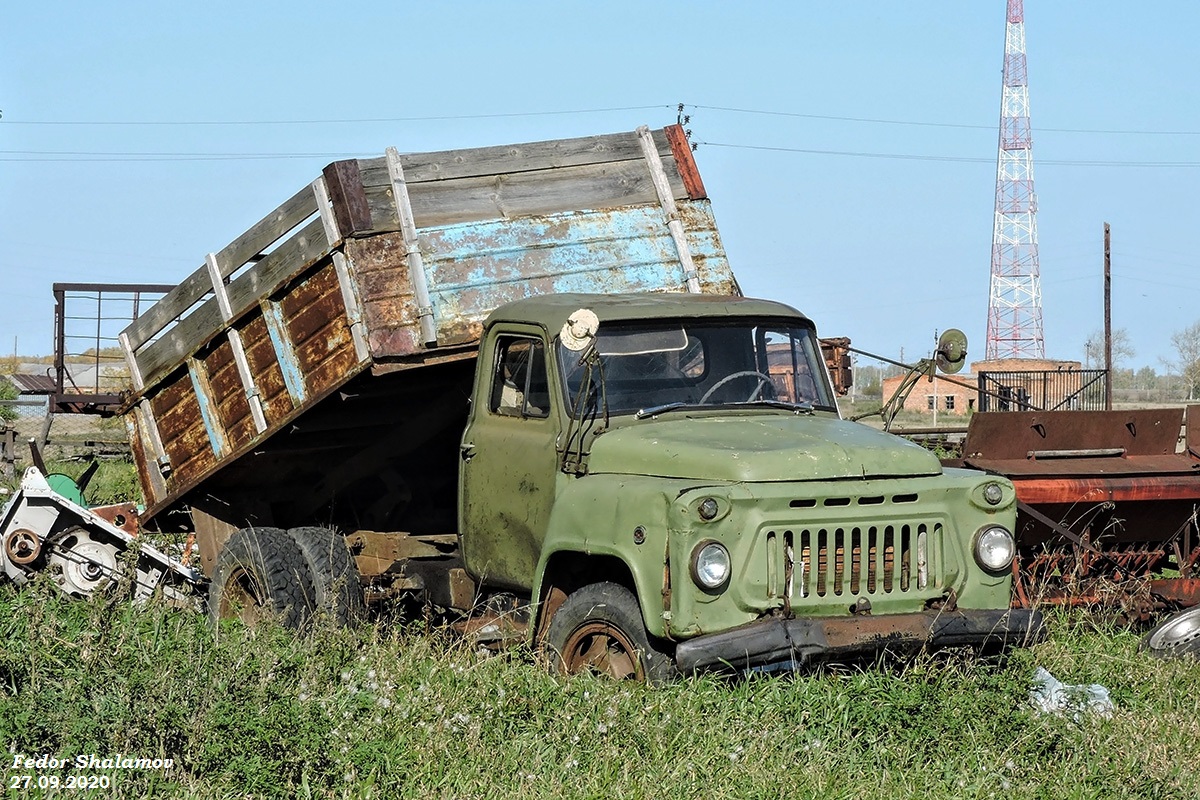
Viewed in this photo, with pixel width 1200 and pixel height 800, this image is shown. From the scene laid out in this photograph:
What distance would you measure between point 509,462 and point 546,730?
70.0 inches

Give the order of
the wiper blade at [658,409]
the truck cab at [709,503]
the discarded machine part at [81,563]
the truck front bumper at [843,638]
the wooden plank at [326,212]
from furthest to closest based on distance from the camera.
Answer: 1. the discarded machine part at [81,563]
2. the wooden plank at [326,212]
3. the wiper blade at [658,409]
4. the truck cab at [709,503]
5. the truck front bumper at [843,638]

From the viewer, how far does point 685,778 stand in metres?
4.93

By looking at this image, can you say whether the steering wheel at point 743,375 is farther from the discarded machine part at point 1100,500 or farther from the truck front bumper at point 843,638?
the discarded machine part at point 1100,500

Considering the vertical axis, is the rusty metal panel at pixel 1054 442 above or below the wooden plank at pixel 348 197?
below

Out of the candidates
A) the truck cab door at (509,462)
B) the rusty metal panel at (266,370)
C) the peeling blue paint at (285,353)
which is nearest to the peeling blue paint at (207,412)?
the rusty metal panel at (266,370)

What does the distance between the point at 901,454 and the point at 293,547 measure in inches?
147

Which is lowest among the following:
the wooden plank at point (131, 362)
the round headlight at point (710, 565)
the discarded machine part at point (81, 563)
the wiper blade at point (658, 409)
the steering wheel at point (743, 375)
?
the discarded machine part at point (81, 563)

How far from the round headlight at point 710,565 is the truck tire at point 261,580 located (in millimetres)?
2951

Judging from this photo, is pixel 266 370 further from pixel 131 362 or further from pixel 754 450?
pixel 754 450

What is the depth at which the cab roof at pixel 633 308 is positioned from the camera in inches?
263

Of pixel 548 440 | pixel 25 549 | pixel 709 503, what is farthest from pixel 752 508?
pixel 25 549

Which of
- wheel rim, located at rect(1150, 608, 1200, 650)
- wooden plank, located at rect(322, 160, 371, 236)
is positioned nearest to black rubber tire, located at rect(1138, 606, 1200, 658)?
wheel rim, located at rect(1150, 608, 1200, 650)

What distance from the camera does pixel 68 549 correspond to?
874cm

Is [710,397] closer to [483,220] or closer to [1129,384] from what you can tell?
[483,220]
